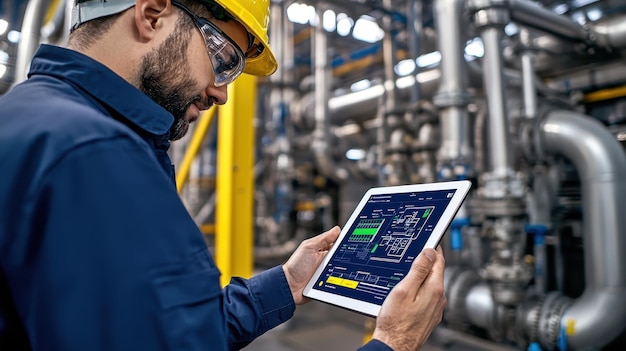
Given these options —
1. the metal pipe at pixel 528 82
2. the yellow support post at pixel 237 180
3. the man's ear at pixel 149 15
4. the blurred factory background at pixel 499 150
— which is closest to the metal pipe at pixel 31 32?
the blurred factory background at pixel 499 150

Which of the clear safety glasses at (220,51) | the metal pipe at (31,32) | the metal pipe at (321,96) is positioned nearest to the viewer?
the clear safety glasses at (220,51)

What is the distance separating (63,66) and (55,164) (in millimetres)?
210

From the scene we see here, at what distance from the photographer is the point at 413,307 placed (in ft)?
2.00

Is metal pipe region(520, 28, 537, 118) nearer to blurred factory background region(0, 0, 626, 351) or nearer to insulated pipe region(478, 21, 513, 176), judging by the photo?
blurred factory background region(0, 0, 626, 351)

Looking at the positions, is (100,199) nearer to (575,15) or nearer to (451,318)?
(451,318)

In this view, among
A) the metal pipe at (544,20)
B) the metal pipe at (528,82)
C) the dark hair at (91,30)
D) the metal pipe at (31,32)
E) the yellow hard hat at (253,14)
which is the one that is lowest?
the dark hair at (91,30)

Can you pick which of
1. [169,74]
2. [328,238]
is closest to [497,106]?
[328,238]

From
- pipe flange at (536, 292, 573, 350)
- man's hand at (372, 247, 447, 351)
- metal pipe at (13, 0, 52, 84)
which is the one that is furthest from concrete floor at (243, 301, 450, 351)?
metal pipe at (13, 0, 52, 84)

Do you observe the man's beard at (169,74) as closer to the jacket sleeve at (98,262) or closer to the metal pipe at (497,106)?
the jacket sleeve at (98,262)

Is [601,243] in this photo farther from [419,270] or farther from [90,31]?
[90,31]

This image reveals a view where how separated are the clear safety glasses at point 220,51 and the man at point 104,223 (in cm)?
8

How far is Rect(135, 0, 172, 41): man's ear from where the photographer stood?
610 millimetres

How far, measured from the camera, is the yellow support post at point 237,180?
1.80 meters

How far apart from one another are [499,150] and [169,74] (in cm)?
138
